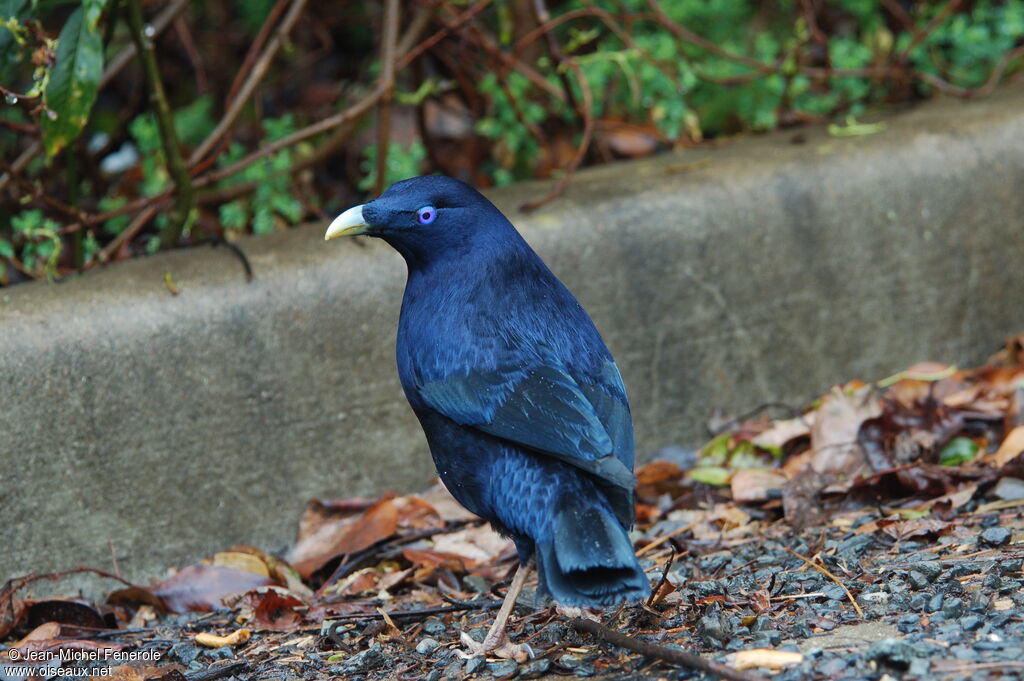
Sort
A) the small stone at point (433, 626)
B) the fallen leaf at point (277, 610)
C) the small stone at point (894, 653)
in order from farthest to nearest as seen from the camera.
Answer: the fallen leaf at point (277, 610) → the small stone at point (433, 626) → the small stone at point (894, 653)

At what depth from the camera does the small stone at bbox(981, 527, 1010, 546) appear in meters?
2.90

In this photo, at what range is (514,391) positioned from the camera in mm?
2736

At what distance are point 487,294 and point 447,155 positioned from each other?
2.08 m

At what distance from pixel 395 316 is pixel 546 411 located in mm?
1249

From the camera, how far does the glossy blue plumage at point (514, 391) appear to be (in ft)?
8.09

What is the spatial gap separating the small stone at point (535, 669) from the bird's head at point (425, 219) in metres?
1.04

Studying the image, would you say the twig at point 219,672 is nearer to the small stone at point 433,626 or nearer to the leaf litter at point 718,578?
the leaf litter at point 718,578

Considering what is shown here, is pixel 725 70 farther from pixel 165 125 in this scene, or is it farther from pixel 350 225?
pixel 350 225

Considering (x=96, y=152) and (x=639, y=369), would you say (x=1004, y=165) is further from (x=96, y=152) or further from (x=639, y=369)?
(x=96, y=152)

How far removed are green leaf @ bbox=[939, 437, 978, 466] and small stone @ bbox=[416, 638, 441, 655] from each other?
169cm

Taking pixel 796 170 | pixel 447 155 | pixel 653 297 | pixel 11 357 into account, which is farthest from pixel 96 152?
pixel 796 170

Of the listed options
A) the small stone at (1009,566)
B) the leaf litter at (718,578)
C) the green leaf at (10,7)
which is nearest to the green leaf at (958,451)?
the leaf litter at (718,578)

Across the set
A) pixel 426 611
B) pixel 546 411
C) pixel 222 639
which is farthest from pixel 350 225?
pixel 222 639

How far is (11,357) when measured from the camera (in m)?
3.40
